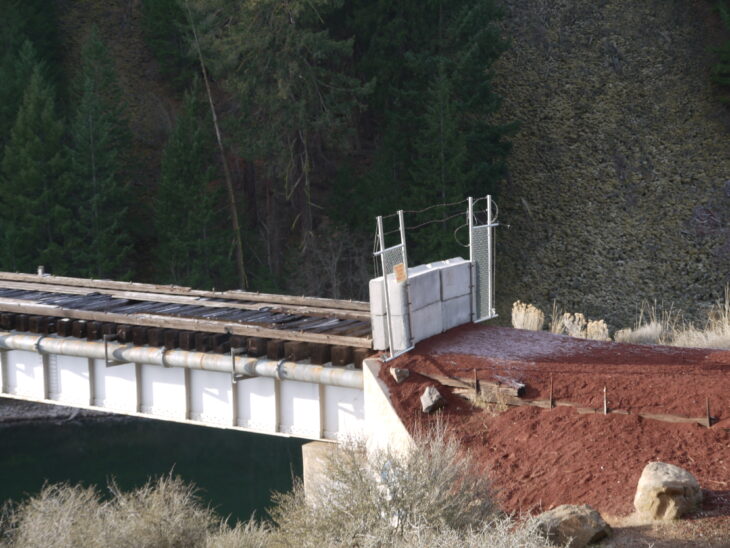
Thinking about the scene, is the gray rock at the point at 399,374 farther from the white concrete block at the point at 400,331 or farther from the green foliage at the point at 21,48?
the green foliage at the point at 21,48

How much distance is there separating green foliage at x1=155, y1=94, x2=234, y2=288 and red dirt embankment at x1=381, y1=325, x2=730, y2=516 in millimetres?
24923

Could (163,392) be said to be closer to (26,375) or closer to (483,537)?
(26,375)

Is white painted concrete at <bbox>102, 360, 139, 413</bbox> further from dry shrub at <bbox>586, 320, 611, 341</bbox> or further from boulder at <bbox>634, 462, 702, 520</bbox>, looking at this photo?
boulder at <bbox>634, 462, 702, 520</bbox>

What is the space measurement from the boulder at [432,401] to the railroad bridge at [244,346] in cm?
46

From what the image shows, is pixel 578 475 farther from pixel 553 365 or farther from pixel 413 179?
pixel 413 179

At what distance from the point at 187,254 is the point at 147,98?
13.5 m

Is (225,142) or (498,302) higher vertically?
(225,142)

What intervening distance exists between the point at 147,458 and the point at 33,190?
12540mm

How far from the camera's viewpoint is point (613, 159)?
1748 inches

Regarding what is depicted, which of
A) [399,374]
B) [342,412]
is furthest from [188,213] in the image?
[399,374]

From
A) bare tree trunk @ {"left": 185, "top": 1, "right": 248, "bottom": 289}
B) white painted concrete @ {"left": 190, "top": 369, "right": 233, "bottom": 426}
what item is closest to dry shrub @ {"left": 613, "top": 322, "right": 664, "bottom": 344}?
white painted concrete @ {"left": 190, "top": 369, "right": 233, "bottom": 426}

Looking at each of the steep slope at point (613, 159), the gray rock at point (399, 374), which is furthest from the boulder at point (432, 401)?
the steep slope at point (613, 159)

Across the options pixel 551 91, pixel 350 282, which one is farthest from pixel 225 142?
pixel 551 91

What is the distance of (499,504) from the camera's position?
10.6 metres
